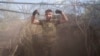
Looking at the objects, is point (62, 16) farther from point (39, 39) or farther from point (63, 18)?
point (39, 39)

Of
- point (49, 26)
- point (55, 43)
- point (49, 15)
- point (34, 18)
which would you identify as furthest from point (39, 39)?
point (49, 15)

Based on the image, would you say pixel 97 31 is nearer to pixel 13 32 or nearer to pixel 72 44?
pixel 72 44

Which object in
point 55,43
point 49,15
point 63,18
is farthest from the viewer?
point 55,43

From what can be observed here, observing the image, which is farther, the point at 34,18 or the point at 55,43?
the point at 55,43

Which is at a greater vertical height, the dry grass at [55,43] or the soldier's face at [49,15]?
the soldier's face at [49,15]

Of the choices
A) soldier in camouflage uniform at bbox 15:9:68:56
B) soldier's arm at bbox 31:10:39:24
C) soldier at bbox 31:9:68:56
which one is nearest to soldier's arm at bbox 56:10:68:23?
soldier at bbox 31:9:68:56

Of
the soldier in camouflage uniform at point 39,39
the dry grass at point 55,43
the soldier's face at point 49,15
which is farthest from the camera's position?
the dry grass at point 55,43

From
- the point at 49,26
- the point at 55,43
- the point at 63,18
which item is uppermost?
the point at 63,18

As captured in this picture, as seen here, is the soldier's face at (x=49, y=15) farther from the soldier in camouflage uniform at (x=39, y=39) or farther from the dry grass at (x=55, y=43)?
the dry grass at (x=55, y=43)

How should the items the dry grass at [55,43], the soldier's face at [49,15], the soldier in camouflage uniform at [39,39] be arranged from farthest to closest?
the dry grass at [55,43]
the soldier in camouflage uniform at [39,39]
the soldier's face at [49,15]

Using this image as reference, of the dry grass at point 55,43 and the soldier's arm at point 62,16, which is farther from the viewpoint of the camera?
the dry grass at point 55,43

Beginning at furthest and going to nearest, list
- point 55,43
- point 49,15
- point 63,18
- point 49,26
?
point 55,43 → point 49,26 → point 63,18 → point 49,15

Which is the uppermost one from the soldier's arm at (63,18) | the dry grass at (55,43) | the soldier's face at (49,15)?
the soldier's face at (49,15)

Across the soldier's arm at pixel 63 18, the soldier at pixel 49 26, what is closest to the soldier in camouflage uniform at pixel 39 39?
the soldier at pixel 49 26
